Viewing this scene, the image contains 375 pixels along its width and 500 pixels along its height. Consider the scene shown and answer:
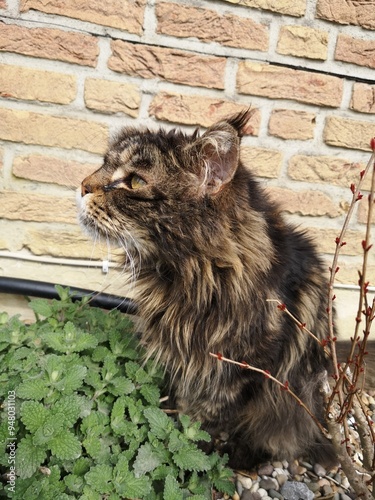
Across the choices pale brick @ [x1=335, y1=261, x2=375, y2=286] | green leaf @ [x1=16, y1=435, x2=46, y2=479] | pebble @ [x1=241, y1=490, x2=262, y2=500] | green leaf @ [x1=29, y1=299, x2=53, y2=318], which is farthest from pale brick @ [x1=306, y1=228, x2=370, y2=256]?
green leaf @ [x1=16, y1=435, x2=46, y2=479]

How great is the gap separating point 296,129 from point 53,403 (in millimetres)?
1344

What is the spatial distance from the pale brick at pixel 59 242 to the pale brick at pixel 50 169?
7.6 inches

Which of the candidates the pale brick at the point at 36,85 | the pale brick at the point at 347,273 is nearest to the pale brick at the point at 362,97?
the pale brick at the point at 347,273

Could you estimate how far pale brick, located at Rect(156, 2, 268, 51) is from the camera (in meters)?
1.54

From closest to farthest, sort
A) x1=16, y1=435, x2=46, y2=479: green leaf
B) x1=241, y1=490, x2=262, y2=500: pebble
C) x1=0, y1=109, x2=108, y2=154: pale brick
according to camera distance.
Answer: x1=16, y1=435, x2=46, y2=479: green leaf → x1=241, y1=490, x2=262, y2=500: pebble → x1=0, y1=109, x2=108, y2=154: pale brick

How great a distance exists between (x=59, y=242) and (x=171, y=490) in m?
1.09

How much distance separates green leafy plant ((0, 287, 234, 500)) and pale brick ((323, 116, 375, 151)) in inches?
44.6

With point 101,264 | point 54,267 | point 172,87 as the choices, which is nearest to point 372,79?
point 172,87

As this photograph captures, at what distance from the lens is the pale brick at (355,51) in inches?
64.2

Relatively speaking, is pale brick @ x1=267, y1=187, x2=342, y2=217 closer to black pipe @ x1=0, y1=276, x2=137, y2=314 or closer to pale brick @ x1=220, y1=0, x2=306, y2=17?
pale brick @ x1=220, y1=0, x2=306, y2=17

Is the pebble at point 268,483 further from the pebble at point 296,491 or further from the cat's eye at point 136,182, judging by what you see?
the cat's eye at point 136,182

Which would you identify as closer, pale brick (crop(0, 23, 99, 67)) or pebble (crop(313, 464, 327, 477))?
pebble (crop(313, 464, 327, 477))

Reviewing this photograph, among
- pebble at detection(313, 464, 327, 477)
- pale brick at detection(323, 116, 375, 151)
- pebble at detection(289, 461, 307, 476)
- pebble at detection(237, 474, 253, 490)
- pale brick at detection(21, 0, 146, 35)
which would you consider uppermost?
pale brick at detection(21, 0, 146, 35)

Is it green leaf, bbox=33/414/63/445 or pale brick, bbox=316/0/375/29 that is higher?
pale brick, bbox=316/0/375/29
